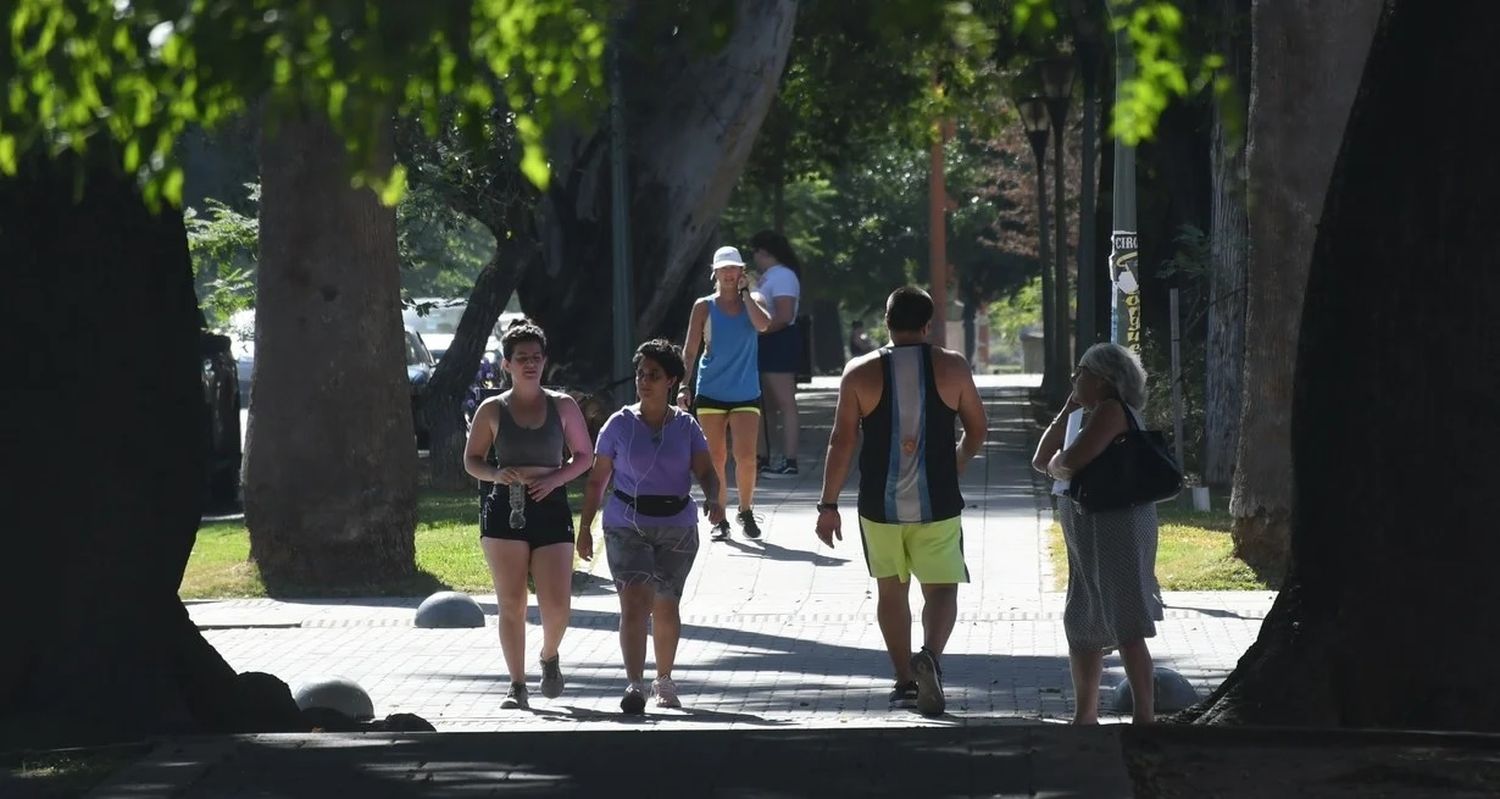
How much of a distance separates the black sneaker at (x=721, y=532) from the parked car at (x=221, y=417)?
8.47 metres

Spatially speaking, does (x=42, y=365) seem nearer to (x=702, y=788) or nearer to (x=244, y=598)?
(x=702, y=788)

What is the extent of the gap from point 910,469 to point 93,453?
11.3 feet

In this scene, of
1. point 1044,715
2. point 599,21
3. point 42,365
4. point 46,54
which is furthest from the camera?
point 1044,715

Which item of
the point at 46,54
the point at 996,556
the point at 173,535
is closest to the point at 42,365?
the point at 173,535

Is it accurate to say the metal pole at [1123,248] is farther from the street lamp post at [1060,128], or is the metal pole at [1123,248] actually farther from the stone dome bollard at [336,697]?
the street lamp post at [1060,128]

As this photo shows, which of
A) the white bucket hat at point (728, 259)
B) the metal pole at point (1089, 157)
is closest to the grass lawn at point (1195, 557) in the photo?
the white bucket hat at point (728, 259)

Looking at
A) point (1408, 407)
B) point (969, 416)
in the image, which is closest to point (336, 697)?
point (969, 416)

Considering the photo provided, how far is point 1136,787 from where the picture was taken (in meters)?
7.21

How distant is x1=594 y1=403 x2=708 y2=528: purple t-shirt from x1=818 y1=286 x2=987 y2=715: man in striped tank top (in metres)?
0.73

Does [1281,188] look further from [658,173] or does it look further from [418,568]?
[658,173]

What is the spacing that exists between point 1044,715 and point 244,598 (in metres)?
6.23

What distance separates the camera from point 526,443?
1114 cm

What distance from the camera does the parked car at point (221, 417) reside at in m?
24.1

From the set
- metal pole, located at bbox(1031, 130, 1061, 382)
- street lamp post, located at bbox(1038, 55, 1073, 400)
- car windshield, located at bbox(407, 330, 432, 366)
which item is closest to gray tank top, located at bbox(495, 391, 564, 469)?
street lamp post, located at bbox(1038, 55, 1073, 400)
